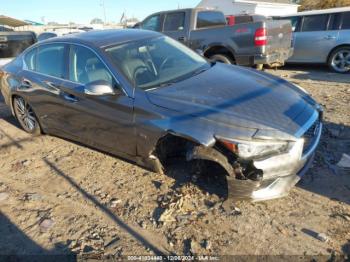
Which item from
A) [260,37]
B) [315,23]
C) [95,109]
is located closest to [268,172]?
[95,109]

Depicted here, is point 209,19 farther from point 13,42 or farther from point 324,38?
point 13,42

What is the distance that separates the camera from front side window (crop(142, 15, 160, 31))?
31.6 ft

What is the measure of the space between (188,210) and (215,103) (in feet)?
3.64

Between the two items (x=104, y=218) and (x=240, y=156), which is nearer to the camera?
(x=240, y=156)

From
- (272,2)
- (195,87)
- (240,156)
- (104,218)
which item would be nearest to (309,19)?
(195,87)

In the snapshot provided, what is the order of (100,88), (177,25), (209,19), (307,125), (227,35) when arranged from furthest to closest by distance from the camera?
(177,25) → (209,19) → (227,35) → (100,88) → (307,125)

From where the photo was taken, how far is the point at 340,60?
884 centimetres

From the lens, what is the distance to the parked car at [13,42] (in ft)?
27.3

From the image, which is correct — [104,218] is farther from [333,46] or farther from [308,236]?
[333,46]

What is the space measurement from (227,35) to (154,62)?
448cm

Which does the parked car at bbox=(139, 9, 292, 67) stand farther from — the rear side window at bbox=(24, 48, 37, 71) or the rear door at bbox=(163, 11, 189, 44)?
the rear side window at bbox=(24, 48, 37, 71)

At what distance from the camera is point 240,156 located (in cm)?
305

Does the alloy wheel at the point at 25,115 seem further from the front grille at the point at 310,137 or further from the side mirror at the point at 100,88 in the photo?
the front grille at the point at 310,137

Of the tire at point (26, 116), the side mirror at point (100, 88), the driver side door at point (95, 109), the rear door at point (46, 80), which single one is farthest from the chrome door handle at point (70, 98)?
the tire at point (26, 116)
